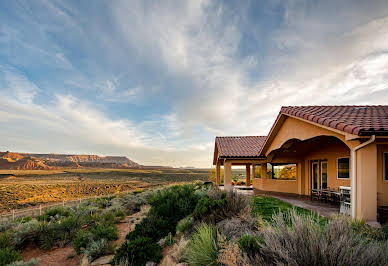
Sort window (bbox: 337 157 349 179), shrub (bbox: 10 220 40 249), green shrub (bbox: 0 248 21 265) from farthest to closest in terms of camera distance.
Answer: window (bbox: 337 157 349 179) < shrub (bbox: 10 220 40 249) < green shrub (bbox: 0 248 21 265)

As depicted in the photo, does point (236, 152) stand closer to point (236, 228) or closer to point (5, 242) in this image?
point (236, 228)

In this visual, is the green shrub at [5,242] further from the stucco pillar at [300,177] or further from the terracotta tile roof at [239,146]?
the stucco pillar at [300,177]

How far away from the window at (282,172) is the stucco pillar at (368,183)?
899 centimetres

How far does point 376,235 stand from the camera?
5.14 meters

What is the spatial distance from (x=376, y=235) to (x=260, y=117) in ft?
39.2

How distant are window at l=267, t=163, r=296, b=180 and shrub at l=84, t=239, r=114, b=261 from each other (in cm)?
1244

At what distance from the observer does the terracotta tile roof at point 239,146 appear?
13.9 m

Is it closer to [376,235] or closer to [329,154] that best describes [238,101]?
[329,154]

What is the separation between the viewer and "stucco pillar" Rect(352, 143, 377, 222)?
20.6 ft

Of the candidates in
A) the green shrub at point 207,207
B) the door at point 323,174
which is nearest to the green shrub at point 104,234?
the green shrub at point 207,207

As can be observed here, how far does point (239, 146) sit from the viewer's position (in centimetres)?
1588

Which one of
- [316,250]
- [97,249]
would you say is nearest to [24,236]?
[97,249]

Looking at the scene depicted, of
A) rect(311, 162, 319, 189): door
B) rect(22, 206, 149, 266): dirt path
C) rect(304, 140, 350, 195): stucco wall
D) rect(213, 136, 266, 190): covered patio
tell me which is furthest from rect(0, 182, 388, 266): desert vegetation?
rect(311, 162, 319, 189): door

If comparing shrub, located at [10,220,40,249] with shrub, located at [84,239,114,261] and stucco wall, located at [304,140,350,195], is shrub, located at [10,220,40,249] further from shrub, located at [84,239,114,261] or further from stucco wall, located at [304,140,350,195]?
stucco wall, located at [304,140,350,195]
